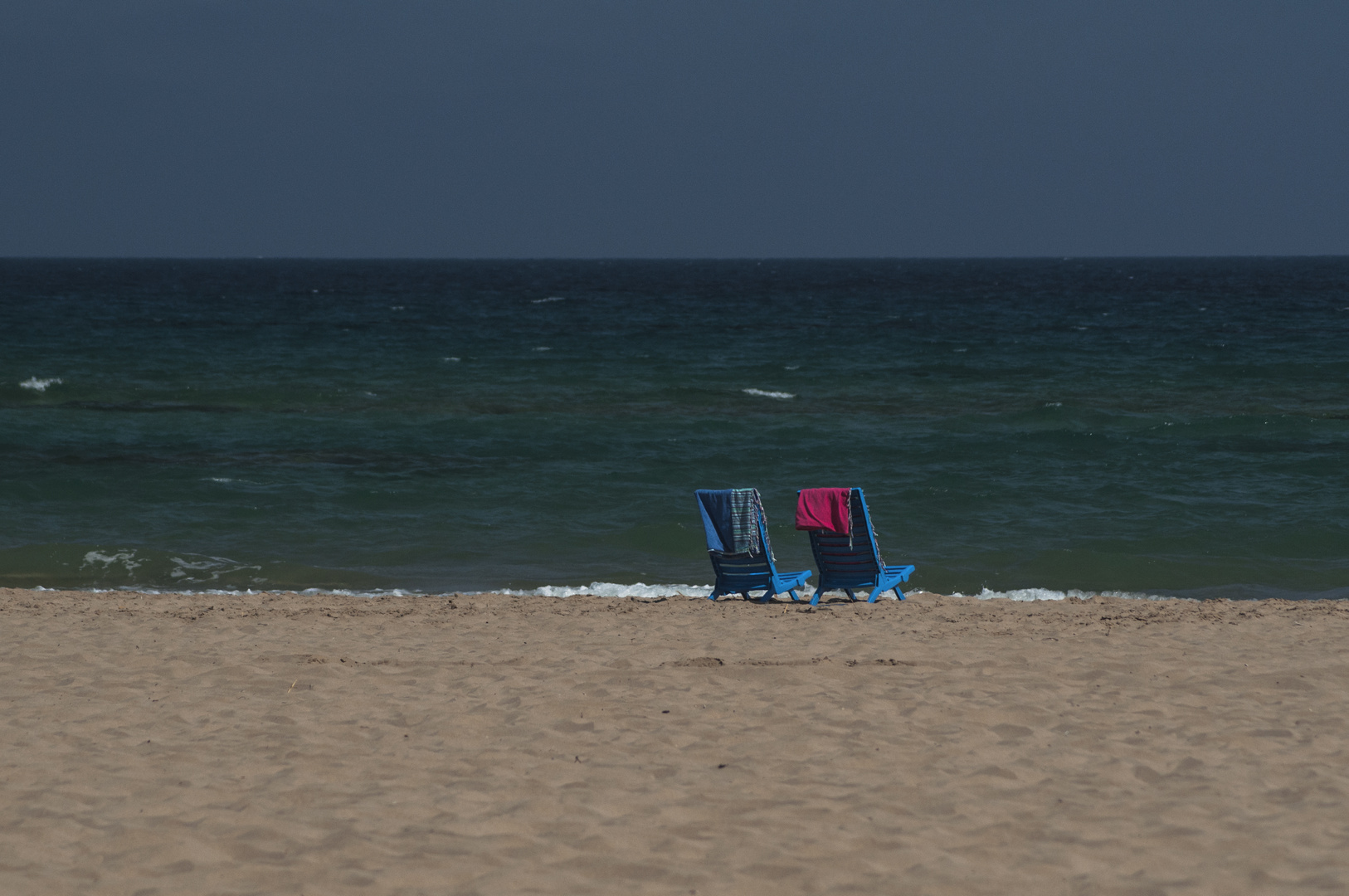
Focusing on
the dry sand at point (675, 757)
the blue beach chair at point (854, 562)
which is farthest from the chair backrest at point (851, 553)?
the dry sand at point (675, 757)

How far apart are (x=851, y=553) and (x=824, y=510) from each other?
0.45 metres

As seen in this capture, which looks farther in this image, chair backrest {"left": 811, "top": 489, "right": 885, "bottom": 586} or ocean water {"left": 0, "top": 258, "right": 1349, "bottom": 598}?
ocean water {"left": 0, "top": 258, "right": 1349, "bottom": 598}

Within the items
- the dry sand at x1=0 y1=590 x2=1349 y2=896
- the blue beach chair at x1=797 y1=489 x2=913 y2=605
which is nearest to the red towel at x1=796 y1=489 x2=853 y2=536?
the blue beach chair at x1=797 y1=489 x2=913 y2=605

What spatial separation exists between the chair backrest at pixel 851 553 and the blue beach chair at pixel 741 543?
355 mm

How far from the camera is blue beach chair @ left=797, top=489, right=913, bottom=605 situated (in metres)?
10.8

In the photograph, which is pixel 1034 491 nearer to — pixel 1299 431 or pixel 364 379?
pixel 1299 431

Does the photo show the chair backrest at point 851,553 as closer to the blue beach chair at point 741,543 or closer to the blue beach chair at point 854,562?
the blue beach chair at point 854,562

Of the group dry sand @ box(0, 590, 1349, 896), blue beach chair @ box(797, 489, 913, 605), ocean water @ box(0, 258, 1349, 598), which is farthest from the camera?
ocean water @ box(0, 258, 1349, 598)

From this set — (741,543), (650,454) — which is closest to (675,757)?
(741,543)

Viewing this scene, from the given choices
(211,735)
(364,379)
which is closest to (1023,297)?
(364,379)

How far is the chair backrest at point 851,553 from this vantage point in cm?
1084

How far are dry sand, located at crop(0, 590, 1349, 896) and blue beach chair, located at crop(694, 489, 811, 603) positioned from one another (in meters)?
1.18

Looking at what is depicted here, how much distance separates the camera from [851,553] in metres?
10.9

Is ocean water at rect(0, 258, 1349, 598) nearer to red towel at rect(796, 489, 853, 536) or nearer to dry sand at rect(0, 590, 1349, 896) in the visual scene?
red towel at rect(796, 489, 853, 536)
